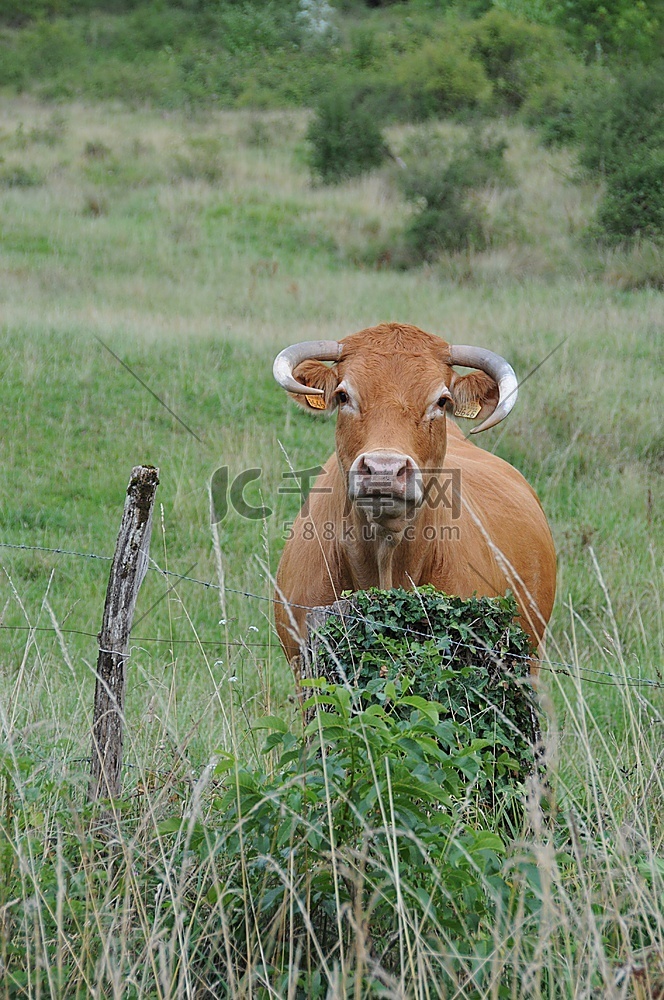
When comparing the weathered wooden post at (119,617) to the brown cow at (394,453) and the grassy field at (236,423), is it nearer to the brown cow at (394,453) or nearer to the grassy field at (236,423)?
the grassy field at (236,423)

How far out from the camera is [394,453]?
13.8 ft

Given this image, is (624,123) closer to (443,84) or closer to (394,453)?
(443,84)

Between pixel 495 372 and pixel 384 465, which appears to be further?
pixel 495 372

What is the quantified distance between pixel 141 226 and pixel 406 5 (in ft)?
113

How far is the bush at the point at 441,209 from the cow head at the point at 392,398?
1265cm

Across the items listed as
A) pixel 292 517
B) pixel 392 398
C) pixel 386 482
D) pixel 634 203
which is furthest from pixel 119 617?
pixel 634 203

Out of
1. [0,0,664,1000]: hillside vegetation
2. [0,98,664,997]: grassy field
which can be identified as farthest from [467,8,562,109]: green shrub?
[0,98,664,997]: grassy field

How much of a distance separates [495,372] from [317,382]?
2.94 ft

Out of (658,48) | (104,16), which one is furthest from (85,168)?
(104,16)

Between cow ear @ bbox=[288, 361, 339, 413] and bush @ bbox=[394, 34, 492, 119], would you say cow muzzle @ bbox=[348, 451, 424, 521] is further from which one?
bush @ bbox=[394, 34, 492, 119]

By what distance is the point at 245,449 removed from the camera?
8.97 meters

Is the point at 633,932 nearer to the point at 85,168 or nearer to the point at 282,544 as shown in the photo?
the point at 282,544

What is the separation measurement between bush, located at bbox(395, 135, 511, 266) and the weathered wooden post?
14710 millimetres

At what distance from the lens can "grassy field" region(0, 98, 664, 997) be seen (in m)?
4.09
